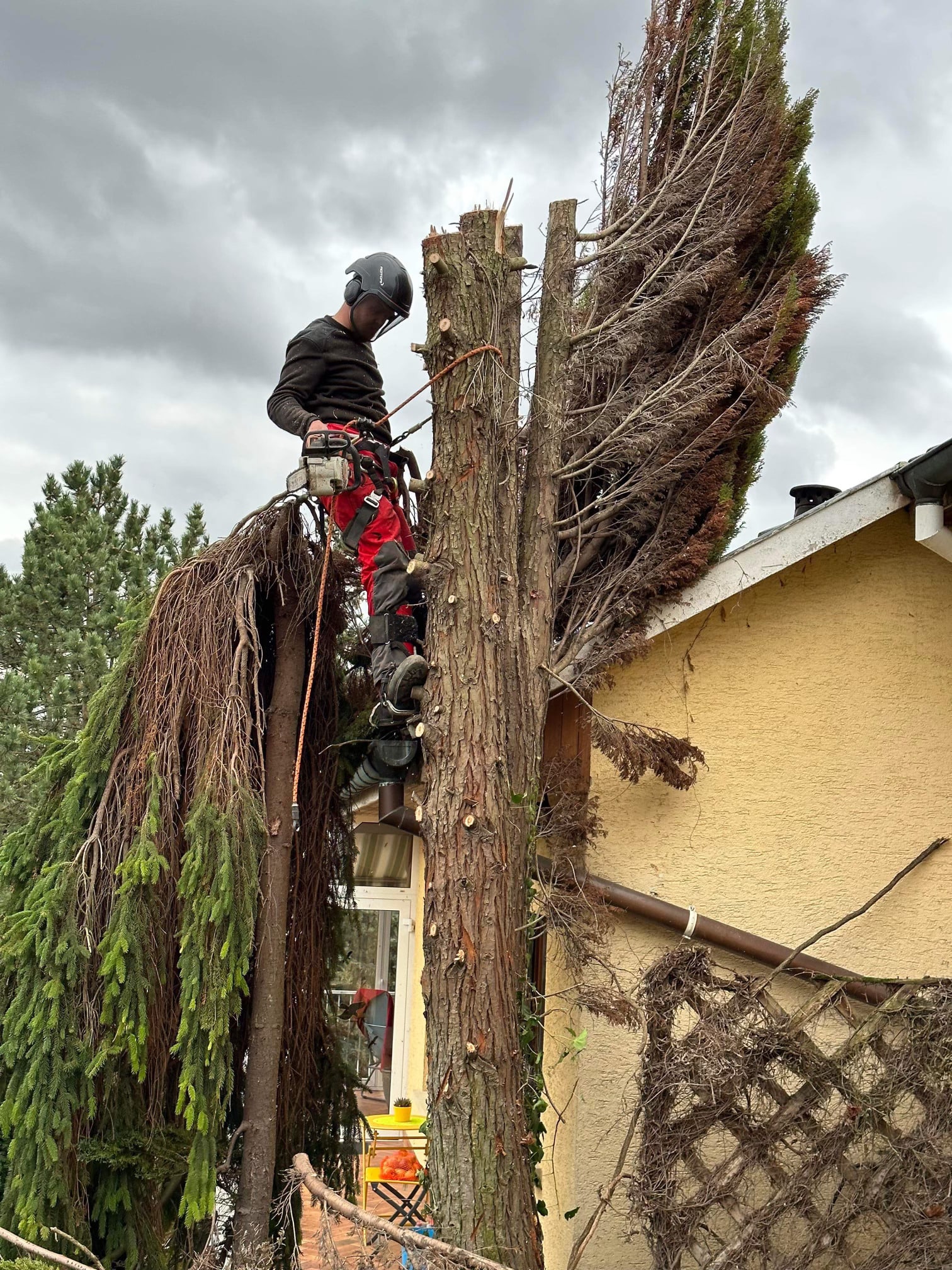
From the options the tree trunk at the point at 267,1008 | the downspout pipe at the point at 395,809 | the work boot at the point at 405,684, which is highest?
the work boot at the point at 405,684

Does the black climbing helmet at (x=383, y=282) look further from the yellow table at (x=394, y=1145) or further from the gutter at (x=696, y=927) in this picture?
the yellow table at (x=394, y=1145)

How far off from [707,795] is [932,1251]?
2.53m

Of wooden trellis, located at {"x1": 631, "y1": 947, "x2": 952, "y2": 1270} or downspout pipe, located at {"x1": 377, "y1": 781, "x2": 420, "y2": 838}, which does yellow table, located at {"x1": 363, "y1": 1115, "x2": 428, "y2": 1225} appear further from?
wooden trellis, located at {"x1": 631, "y1": 947, "x2": 952, "y2": 1270}

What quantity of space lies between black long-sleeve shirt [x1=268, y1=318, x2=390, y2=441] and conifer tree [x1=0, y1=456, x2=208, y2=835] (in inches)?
469

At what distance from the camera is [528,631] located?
5.41 metres

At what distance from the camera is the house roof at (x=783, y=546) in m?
6.34

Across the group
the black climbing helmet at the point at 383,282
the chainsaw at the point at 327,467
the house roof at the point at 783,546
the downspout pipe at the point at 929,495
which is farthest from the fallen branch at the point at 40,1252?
the downspout pipe at the point at 929,495

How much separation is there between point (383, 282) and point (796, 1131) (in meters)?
4.13

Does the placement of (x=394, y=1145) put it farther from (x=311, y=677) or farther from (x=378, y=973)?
(x=311, y=677)

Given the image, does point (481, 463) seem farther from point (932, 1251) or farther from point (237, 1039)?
point (932, 1251)

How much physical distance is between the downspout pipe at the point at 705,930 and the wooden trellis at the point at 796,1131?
111cm

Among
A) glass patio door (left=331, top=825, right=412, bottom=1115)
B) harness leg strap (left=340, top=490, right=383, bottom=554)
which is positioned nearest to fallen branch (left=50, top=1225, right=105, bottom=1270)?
glass patio door (left=331, top=825, right=412, bottom=1115)

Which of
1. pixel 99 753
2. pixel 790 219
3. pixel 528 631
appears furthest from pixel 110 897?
pixel 790 219

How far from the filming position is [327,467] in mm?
5023
